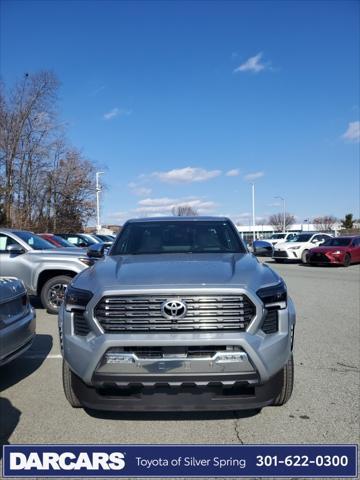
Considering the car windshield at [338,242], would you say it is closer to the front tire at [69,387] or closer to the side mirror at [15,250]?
the side mirror at [15,250]

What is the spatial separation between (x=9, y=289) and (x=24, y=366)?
3.93 feet

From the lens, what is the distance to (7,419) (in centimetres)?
390

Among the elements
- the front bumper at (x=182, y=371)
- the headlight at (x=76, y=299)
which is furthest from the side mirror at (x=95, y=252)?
the front bumper at (x=182, y=371)

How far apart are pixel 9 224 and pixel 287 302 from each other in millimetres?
31087

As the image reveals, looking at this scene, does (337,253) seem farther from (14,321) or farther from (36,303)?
(14,321)

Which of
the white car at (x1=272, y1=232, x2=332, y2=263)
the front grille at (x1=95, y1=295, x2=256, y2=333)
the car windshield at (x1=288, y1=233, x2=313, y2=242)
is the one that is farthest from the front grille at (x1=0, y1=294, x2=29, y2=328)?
the car windshield at (x1=288, y1=233, x2=313, y2=242)

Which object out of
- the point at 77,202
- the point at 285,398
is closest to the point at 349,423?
the point at 285,398

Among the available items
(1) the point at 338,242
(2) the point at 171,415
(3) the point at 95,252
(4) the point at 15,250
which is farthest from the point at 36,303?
(1) the point at 338,242

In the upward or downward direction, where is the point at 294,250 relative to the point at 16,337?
downward

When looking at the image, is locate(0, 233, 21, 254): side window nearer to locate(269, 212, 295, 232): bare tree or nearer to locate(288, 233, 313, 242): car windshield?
locate(288, 233, 313, 242): car windshield

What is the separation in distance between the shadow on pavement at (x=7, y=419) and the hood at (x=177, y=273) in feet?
4.33

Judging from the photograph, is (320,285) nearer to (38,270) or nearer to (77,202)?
(38,270)

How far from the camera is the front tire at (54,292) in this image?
28.3 ft

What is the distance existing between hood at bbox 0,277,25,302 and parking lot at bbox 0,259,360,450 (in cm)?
Answer: 96
